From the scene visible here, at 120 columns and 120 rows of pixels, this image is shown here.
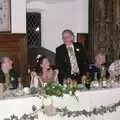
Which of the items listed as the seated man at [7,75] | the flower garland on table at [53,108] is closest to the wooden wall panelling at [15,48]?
the seated man at [7,75]

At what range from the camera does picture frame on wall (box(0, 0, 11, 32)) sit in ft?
19.7

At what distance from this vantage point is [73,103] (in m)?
4.04

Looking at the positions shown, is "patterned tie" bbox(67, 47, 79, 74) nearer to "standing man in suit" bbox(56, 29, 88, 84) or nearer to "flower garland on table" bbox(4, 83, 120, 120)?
"standing man in suit" bbox(56, 29, 88, 84)

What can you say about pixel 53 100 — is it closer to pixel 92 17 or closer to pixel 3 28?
pixel 3 28

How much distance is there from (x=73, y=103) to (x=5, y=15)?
2.44m

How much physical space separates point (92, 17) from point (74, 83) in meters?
3.45

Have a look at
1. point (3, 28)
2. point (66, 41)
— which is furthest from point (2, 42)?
point (66, 41)

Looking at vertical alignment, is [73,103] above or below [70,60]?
below

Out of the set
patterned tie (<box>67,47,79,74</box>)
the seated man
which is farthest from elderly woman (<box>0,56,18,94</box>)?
patterned tie (<box>67,47,79,74</box>)

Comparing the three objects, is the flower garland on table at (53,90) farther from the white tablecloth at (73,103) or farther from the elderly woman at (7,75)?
the elderly woman at (7,75)

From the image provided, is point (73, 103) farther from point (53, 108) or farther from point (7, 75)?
point (7, 75)

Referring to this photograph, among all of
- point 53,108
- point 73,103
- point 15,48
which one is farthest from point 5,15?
point 53,108

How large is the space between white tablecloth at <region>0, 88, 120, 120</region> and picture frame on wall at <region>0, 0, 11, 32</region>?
2252 mm

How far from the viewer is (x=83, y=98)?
13.5 feet
